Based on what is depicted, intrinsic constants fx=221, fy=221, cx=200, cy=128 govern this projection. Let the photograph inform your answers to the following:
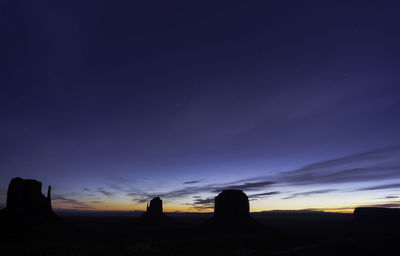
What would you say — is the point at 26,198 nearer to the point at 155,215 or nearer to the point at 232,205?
the point at 155,215

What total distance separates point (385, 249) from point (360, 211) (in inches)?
5337

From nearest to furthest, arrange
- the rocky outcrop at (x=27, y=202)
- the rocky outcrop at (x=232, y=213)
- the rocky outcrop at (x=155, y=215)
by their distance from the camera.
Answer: the rocky outcrop at (x=27, y=202), the rocky outcrop at (x=232, y=213), the rocky outcrop at (x=155, y=215)

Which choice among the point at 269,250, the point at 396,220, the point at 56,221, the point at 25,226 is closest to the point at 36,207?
the point at 56,221

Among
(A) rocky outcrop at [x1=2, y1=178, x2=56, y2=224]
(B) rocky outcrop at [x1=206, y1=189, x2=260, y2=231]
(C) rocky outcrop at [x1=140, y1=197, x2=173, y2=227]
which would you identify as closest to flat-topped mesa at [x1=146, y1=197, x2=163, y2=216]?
(C) rocky outcrop at [x1=140, y1=197, x2=173, y2=227]

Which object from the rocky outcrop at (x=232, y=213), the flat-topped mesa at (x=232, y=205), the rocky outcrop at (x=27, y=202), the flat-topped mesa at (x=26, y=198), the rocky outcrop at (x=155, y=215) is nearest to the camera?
the rocky outcrop at (x=27, y=202)

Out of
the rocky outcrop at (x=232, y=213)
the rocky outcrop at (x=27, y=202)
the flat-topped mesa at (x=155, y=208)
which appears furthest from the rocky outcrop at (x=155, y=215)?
the rocky outcrop at (x=27, y=202)

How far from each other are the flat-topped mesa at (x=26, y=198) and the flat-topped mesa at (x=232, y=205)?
64.5m

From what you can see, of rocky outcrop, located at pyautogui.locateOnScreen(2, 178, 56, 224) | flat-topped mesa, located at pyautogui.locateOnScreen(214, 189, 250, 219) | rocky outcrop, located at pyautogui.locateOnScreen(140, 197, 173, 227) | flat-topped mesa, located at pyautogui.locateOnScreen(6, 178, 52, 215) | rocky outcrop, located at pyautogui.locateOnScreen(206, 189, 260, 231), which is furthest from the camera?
rocky outcrop, located at pyautogui.locateOnScreen(140, 197, 173, 227)

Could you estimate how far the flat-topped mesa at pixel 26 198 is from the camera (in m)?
73.5

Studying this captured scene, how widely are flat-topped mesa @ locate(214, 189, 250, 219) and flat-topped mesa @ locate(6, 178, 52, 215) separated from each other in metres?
64.5

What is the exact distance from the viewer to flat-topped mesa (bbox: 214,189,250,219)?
300 ft

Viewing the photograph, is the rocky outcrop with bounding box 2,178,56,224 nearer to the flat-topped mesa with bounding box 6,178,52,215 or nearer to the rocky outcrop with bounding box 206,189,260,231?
the flat-topped mesa with bounding box 6,178,52,215

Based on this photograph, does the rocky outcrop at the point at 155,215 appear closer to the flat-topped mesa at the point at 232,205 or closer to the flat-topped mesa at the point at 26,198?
the flat-topped mesa at the point at 232,205

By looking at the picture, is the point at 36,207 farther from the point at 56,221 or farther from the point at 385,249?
the point at 385,249
